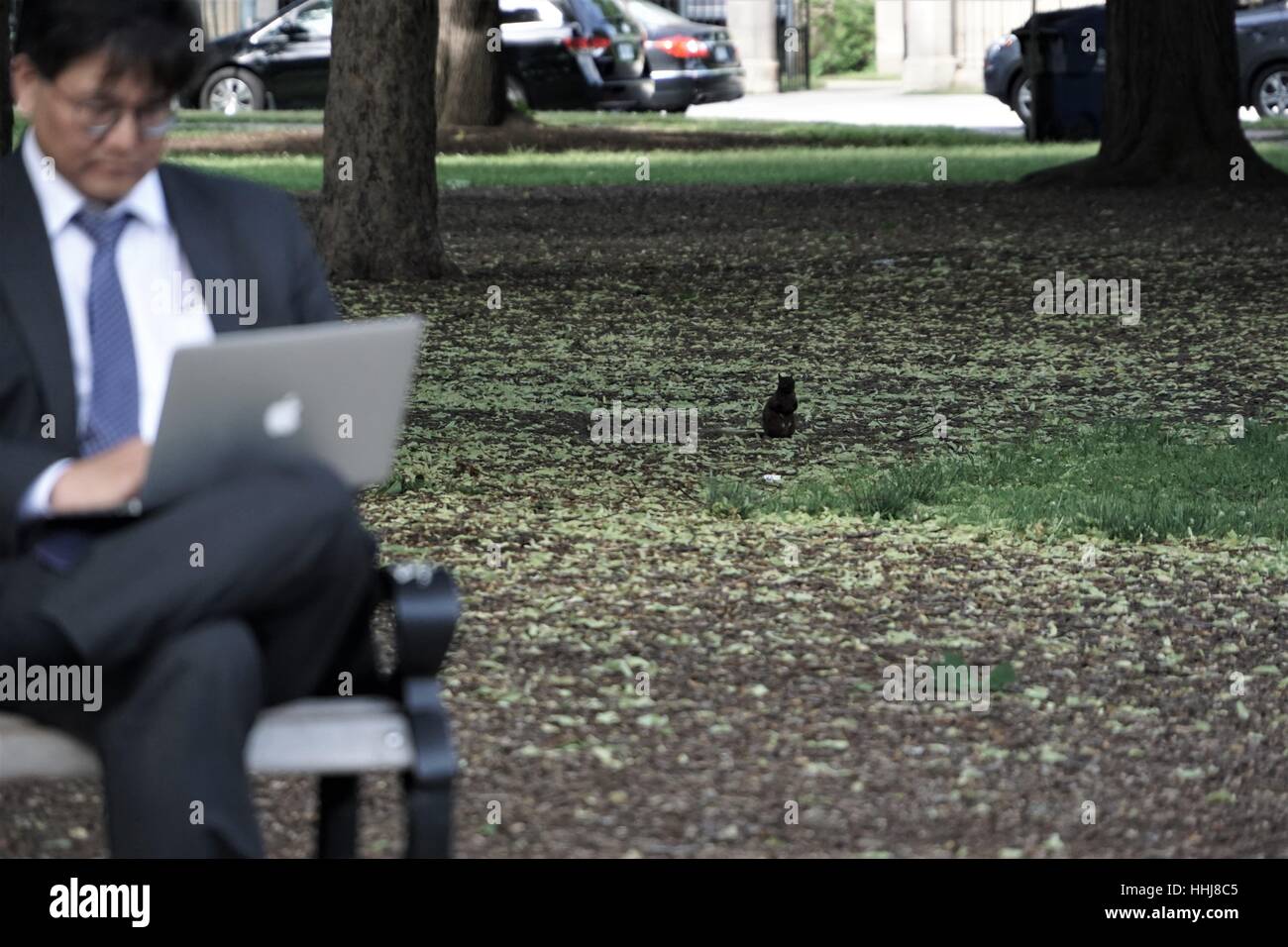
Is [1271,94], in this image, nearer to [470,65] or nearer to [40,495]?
[470,65]

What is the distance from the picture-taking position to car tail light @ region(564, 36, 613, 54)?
1214 inches

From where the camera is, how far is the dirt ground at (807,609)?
175 inches

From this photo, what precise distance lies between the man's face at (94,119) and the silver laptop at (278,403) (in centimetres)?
35

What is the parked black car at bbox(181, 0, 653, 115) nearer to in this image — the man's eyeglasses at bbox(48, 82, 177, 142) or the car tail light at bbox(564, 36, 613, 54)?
the car tail light at bbox(564, 36, 613, 54)

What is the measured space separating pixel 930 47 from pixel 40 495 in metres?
40.5

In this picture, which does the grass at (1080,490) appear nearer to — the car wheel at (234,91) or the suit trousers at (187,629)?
the suit trousers at (187,629)

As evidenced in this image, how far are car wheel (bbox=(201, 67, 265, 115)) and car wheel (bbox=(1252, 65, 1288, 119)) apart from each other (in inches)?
510

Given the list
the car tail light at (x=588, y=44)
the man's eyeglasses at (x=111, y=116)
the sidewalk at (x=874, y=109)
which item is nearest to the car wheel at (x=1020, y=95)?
the sidewalk at (x=874, y=109)

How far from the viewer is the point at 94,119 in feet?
10.9

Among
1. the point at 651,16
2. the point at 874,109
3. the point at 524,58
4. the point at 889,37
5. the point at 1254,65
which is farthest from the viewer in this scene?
the point at 889,37

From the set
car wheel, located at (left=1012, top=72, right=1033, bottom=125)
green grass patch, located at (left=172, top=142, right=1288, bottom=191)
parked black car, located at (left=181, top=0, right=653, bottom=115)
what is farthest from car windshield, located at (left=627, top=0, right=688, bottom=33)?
green grass patch, located at (left=172, top=142, right=1288, bottom=191)

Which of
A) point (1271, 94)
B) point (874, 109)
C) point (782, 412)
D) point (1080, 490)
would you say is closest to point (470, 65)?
point (1271, 94)

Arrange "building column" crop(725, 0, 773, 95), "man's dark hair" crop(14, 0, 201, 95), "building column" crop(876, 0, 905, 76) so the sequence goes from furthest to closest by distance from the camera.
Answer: "building column" crop(876, 0, 905, 76) < "building column" crop(725, 0, 773, 95) < "man's dark hair" crop(14, 0, 201, 95)

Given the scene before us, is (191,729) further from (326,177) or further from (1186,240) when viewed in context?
(1186,240)
